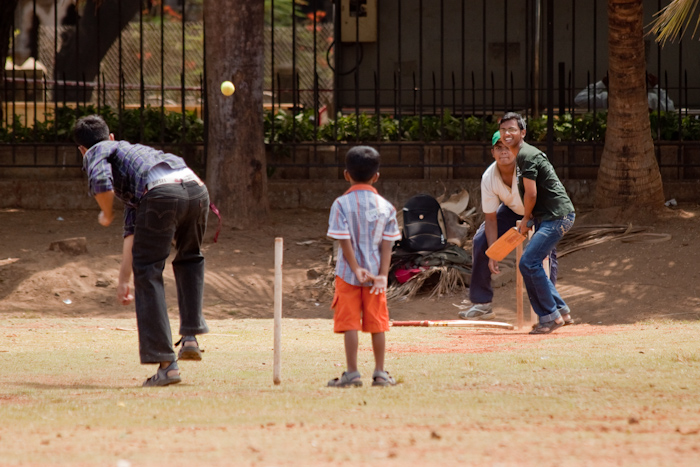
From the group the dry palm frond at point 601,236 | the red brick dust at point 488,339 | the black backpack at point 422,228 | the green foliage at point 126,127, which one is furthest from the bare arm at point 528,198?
the green foliage at point 126,127

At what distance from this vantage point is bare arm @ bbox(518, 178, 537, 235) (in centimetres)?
708

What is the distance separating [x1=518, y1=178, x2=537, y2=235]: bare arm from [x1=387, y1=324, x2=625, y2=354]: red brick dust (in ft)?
2.80

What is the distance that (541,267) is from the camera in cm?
720

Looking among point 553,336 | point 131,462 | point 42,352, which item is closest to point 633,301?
point 553,336

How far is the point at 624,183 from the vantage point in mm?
11086

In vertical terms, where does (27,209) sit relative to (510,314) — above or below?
above

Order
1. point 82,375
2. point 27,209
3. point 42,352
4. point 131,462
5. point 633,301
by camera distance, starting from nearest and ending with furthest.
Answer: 1. point 131,462
2. point 82,375
3. point 42,352
4. point 633,301
5. point 27,209

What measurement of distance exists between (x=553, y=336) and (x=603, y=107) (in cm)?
798

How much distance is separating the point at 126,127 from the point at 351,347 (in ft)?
30.1

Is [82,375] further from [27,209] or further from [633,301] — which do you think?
[27,209]

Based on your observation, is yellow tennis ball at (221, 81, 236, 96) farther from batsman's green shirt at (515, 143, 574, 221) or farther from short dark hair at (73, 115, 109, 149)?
short dark hair at (73, 115, 109, 149)

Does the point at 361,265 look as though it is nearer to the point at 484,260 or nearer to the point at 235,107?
the point at 484,260

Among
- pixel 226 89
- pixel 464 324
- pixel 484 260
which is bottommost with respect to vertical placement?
pixel 464 324

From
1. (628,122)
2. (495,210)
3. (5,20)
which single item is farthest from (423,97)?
(495,210)
